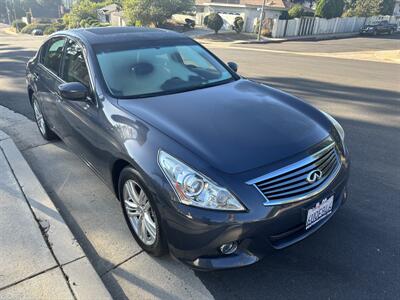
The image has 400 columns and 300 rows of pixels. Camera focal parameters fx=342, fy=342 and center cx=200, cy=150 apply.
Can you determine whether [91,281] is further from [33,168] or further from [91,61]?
[33,168]

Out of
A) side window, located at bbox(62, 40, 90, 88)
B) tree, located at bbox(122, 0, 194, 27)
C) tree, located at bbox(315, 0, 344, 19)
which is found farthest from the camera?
tree, located at bbox(315, 0, 344, 19)

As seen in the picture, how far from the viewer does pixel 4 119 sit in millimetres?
6016

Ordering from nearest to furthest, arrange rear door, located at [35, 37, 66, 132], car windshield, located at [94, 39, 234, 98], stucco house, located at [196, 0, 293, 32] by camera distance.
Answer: car windshield, located at [94, 39, 234, 98] < rear door, located at [35, 37, 66, 132] < stucco house, located at [196, 0, 293, 32]

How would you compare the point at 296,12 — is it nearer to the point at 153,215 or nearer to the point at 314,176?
the point at 314,176

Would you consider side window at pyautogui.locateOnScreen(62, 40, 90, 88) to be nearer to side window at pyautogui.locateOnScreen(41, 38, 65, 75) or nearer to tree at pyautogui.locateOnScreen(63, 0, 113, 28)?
side window at pyautogui.locateOnScreen(41, 38, 65, 75)

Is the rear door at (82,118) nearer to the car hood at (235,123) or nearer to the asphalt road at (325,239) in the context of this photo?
the car hood at (235,123)

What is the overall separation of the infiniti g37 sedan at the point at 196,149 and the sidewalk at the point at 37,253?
20.6 inches

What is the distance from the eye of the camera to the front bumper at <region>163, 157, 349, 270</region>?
2.14 meters

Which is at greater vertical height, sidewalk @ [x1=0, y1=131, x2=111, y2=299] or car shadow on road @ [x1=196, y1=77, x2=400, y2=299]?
car shadow on road @ [x1=196, y1=77, x2=400, y2=299]

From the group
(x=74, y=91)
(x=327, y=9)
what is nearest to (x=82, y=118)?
(x=74, y=91)

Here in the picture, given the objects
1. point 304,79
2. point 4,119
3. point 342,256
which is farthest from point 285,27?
point 342,256

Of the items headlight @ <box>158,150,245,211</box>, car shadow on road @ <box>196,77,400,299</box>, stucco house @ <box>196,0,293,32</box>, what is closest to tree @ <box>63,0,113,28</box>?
stucco house @ <box>196,0,293,32</box>

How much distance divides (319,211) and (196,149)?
99 cm

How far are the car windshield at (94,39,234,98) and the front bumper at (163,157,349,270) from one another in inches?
55.2
